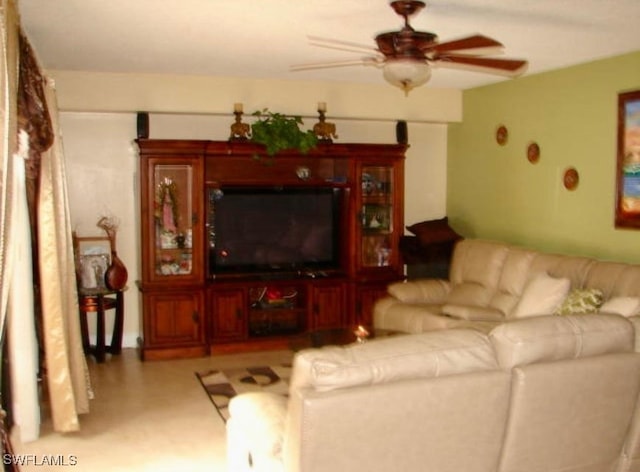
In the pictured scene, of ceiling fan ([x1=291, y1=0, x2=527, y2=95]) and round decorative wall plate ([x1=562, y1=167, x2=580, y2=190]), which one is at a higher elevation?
ceiling fan ([x1=291, y1=0, x2=527, y2=95])

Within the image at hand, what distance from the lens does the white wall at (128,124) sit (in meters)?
5.81

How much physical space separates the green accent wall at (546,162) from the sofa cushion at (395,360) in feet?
9.69

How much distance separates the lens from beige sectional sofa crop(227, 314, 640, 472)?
Answer: 2.20 metres

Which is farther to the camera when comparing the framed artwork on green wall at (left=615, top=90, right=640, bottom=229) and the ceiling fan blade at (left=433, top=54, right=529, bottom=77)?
the framed artwork on green wall at (left=615, top=90, right=640, bottom=229)

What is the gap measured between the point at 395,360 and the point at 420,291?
3665 mm

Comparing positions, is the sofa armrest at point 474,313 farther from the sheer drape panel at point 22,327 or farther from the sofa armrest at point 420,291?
the sheer drape panel at point 22,327

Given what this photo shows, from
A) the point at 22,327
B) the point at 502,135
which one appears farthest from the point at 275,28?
the point at 502,135

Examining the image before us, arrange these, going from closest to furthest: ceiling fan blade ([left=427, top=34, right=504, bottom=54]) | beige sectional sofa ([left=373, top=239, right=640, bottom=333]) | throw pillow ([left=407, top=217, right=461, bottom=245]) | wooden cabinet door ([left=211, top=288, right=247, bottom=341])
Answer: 1. ceiling fan blade ([left=427, top=34, right=504, bottom=54])
2. beige sectional sofa ([left=373, top=239, right=640, bottom=333])
3. wooden cabinet door ([left=211, top=288, right=247, bottom=341])
4. throw pillow ([left=407, top=217, right=461, bottom=245])

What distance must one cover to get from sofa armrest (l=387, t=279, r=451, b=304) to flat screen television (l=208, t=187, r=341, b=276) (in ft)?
2.61

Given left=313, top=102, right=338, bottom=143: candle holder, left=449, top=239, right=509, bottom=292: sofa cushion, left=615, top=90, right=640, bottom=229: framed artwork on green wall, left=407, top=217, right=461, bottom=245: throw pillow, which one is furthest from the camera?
left=407, top=217, right=461, bottom=245: throw pillow

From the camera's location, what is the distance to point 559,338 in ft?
8.36

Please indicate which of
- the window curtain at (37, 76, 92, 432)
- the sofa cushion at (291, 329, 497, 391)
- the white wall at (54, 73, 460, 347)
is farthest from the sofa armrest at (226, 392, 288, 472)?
the white wall at (54, 73, 460, 347)

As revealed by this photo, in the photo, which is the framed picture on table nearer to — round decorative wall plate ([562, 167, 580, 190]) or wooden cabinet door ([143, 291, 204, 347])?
wooden cabinet door ([143, 291, 204, 347])

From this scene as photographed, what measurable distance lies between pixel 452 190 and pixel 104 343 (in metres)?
3.75
